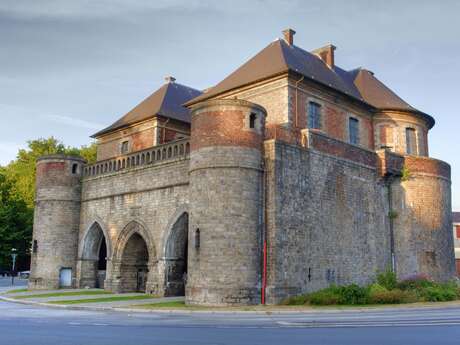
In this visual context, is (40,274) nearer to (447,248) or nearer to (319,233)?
(319,233)

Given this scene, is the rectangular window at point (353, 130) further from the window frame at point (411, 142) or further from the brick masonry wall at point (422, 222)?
the window frame at point (411, 142)

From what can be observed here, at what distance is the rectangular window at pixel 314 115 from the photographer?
26.6 metres

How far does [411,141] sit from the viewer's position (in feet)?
102

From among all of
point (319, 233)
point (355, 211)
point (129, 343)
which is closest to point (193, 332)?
point (129, 343)

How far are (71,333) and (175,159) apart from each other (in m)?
14.0

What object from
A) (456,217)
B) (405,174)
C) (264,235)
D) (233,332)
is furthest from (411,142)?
(456,217)

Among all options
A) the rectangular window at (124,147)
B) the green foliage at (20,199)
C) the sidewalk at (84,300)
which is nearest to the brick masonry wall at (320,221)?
the sidewalk at (84,300)

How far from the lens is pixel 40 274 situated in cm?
2916

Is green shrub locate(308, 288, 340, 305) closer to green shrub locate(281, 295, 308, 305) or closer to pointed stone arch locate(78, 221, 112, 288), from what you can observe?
green shrub locate(281, 295, 308, 305)

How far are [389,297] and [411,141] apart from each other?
13.2 m

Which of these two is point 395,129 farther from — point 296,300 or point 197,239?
point 197,239

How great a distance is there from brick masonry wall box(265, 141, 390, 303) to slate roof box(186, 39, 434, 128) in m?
5.22

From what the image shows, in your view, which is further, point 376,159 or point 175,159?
point 376,159

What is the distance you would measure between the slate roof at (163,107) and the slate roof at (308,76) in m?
3.24
